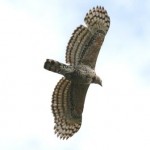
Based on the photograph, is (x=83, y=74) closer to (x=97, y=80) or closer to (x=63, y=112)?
(x=97, y=80)

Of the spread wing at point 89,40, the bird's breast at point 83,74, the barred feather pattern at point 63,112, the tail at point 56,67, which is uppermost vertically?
the spread wing at point 89,40

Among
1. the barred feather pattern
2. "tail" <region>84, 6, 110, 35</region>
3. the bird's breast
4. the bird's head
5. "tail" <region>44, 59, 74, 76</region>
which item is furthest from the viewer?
the barred feather pattern

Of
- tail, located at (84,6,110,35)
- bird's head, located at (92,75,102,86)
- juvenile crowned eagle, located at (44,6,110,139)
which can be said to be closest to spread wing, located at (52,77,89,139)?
juvenile crowned eagle, located at (44,6,110,139)

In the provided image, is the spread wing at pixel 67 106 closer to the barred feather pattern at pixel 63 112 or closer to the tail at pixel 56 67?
the barred feather pattern at pixel 63 112

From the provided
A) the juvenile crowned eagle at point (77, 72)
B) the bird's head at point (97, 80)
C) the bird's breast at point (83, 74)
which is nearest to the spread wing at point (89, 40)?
the juvenile crowned eagle at point (77, 72)

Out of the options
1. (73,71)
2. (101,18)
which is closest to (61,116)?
(73,71)

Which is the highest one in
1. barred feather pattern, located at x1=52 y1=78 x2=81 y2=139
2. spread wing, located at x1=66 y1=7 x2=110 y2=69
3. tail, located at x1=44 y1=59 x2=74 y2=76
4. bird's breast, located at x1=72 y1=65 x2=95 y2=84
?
spread wing, located at x1=66 y1=7 x2=110 y2=69

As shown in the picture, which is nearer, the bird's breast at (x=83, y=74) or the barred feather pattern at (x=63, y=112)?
the bird's breast at (x=83, y=74)

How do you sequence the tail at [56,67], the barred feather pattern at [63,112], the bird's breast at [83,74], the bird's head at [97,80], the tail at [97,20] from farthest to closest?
1. the barred feather pattern at [63,112]
2. the tail at [97,20]
3. the bird's head at [97,80]
4. the bird's breast at [83,74]
5. the tail at [56,67]

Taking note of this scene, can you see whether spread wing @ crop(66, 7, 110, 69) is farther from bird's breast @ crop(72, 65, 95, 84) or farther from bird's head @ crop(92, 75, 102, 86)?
bird's head @ crop(92, 75, 102, 86)
